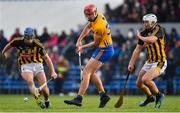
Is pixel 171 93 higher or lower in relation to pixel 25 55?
lower

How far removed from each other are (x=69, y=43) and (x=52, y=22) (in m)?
3.46

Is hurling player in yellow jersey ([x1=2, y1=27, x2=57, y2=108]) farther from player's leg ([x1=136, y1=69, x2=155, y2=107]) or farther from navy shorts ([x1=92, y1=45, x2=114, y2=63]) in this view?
player's leg ([x1=136, y1=69, x2=155, y2=107])

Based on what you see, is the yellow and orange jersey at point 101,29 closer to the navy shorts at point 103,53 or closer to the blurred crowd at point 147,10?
the navy shorts at point 103,53

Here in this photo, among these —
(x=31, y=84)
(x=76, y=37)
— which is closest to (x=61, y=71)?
(x=76, y=37)

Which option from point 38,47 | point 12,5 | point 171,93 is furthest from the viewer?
point 12,5

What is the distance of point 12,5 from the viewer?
117ft

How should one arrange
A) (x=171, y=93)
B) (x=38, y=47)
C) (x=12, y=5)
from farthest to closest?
(x=12, y=5), (x=171, y=93), (x=38, y=47)

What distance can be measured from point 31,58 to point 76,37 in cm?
1217

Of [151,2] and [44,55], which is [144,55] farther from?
[44,55]

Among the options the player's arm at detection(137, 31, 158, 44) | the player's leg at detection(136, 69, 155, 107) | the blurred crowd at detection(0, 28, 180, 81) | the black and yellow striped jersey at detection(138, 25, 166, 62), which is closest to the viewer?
the player's arm at detection(137, 31, 158, 44)

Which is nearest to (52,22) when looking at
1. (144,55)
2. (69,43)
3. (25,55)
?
(69,43)

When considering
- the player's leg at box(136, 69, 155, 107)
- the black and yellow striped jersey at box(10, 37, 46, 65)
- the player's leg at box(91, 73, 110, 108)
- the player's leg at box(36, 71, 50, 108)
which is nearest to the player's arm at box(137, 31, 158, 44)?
the player's leg at box(136, 69, 155, 107)

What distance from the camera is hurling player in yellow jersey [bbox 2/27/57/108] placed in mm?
20203

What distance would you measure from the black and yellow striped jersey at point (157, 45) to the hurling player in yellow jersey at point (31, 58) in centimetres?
247
